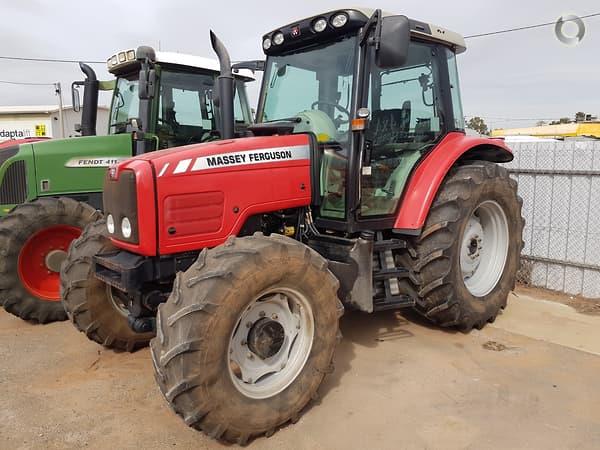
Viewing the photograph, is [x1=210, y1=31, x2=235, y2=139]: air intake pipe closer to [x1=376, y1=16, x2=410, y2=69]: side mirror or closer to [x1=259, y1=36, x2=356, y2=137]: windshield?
[x1=259, y1=36, x2=356, y2=137]: windshield

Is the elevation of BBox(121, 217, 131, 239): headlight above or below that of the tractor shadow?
above

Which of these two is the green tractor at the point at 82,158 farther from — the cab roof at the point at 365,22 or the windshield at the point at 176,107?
the cab roof at the point at 365,22

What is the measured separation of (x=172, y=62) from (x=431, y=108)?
9.99ft

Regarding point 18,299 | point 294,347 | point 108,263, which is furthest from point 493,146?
point 18,299

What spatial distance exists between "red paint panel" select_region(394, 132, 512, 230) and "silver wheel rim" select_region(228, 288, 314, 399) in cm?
128

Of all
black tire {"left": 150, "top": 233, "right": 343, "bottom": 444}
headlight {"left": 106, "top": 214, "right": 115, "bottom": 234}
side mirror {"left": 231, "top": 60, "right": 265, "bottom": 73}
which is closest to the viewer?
black tire {"left": 150, "top": 233, "right": 343, "bottom": 444}

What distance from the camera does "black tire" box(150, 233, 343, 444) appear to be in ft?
8.29

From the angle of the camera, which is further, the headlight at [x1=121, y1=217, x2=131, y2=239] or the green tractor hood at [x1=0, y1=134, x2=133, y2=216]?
the green tractor hood at [x1=0, y1=134, x2=133, y2=216]

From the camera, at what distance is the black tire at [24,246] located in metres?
4.76

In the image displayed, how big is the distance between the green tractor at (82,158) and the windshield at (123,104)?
1 cm

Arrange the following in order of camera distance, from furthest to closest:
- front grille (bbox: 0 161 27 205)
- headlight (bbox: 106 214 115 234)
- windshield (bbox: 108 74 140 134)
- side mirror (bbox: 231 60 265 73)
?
windshield (bbox: 108 74 140 134), front grille (bbox: 0 161 27 205), side mirror (bbox: 231 60 265 73), headlight (bbox: 106 214 115 234)

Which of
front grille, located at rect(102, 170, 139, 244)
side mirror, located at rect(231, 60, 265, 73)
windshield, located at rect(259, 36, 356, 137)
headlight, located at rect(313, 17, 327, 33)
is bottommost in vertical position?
front grille, located at rect(102, 170, 139, 244)

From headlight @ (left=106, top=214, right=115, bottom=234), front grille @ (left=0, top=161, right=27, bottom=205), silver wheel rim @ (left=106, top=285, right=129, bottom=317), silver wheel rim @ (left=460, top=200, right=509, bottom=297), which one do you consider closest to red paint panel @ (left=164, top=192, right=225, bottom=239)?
headlight @ (left=106, top=214, right=115, bottom=234)

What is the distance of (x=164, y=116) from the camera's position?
5.63 meters
